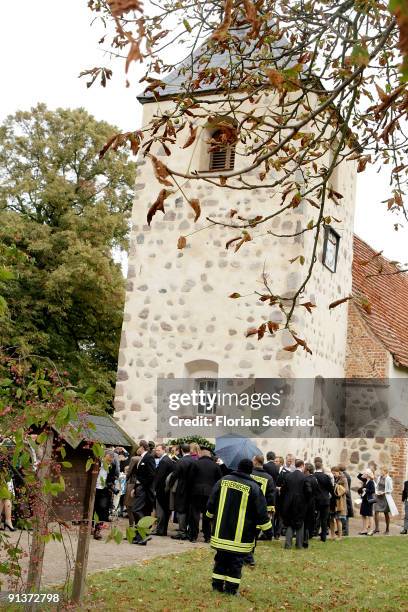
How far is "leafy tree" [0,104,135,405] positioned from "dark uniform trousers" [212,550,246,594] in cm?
1443

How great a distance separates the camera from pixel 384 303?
22.2 meters

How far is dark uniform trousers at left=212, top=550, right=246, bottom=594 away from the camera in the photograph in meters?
8.42

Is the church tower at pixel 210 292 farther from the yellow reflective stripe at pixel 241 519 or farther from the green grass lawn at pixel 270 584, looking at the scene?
the yellow reflective stripe at pixel 241 519

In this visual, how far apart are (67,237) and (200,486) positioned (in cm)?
1282

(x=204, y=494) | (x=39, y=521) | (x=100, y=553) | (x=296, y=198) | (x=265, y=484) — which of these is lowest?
(x=100, y=553)

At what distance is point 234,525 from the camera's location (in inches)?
330

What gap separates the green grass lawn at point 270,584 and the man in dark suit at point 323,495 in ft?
4.58

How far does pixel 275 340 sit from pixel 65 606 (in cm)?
1098

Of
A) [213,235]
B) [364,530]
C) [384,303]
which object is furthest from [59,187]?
[364,530]

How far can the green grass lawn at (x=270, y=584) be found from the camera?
7.99 meters

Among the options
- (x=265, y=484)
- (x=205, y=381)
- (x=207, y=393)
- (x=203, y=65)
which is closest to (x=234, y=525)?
(x=265, y=484)

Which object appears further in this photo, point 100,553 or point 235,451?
point 235,451

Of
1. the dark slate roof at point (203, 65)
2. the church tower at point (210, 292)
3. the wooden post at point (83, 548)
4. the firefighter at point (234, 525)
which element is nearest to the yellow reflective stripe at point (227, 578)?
the firefighter at point (234, 525)

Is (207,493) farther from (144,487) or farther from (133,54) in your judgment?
(133,54)
